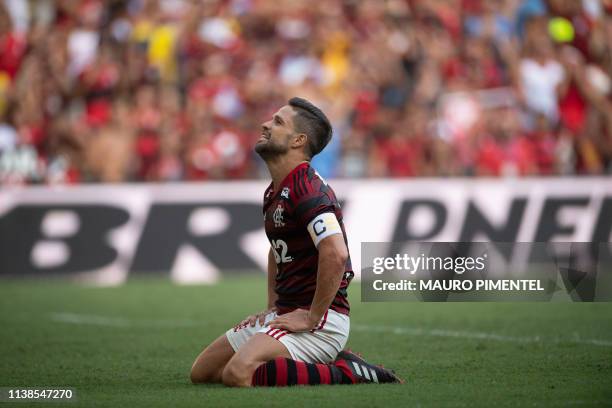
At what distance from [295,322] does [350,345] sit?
8.73 feet

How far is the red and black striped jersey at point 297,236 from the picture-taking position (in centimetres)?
655

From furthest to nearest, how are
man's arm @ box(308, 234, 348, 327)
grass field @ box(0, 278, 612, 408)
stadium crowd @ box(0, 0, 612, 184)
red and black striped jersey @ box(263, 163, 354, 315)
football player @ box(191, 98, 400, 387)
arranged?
stadium crowd @ box(0, 0, 612, 184) → red and black striped jersey @ box(263, 163, 354, 315) → football player @ box(191, 98, 400, 387) → man's arm @ box(308, 234, 348, 327) → grass field @ box(0, 278, 612, 408)

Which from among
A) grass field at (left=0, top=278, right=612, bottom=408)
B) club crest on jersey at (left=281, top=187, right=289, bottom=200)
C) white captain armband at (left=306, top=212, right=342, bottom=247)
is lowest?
grass field at (left=0, top=278, right=612, bottom=408)

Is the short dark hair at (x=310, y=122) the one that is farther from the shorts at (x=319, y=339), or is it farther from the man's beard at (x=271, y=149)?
the shorts at (x=319, y=339)

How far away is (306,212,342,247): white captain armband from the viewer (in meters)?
6.34

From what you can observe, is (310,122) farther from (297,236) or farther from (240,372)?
(240,372)

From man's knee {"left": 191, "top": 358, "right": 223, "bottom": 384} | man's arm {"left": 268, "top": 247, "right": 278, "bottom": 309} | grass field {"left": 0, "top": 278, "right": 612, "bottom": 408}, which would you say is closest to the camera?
grass field {"left": 0, "top": 278, "right": 612, "bottom": 408}

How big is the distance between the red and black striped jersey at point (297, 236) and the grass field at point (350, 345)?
0.64 m

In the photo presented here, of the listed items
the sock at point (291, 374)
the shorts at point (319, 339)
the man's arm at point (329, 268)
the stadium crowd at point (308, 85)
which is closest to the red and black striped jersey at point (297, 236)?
the shorts at point (319, 339)

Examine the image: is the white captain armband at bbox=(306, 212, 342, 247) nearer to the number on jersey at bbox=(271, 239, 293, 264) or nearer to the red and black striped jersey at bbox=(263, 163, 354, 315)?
the red and black striped jersey at bbox=(263, 163, 354, 315)

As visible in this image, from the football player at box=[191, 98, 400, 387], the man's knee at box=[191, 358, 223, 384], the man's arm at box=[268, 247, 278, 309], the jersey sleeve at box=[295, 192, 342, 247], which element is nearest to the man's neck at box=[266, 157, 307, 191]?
the football player at box=[191, 98, 400, 387]

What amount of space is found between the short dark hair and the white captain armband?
0.56m

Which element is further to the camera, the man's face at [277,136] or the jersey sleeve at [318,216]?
the man's face at [277,136]

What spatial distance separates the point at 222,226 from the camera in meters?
16.1
